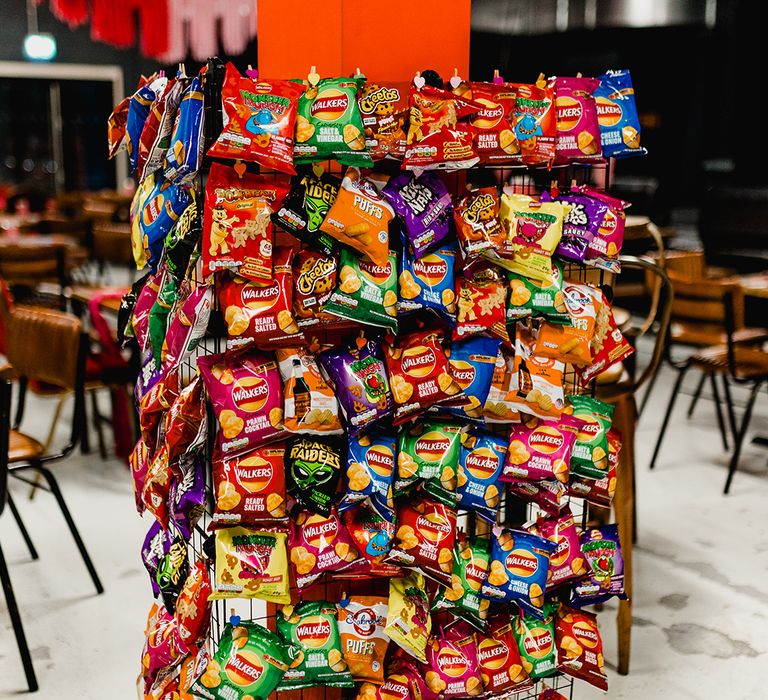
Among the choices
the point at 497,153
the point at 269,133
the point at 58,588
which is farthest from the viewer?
the point at 58,588

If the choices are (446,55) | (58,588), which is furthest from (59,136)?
(446,55)

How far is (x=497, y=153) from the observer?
1.81m

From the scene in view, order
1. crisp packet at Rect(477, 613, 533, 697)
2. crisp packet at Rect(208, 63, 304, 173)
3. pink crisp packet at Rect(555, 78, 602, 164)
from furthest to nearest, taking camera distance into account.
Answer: crisp packet at Rect(477, 613, 533, 697), pink crisp packet at Rect(555, 78, 602, 164), crisp packet at Rect(208, 63, 304, 173)

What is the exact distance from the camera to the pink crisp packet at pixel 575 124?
1866 millimetres

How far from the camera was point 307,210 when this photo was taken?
172 centimetres

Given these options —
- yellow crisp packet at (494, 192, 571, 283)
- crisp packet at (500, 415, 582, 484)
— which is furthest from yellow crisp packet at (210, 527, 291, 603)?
yellow crisp packet at (494, 192, 571, 283)

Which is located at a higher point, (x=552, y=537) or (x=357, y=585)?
(x=552, y=537)

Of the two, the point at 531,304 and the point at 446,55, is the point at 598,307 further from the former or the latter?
the point at 446,55

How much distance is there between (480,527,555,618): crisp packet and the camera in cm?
194

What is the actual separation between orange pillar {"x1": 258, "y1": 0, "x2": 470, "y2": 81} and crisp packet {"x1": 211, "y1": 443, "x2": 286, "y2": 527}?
2.65 feet

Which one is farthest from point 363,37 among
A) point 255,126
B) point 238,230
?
point 238,230

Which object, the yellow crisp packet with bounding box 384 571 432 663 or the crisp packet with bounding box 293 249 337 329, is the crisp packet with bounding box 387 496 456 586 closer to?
the yellow crisp packet with bounding box 384 571 432 663

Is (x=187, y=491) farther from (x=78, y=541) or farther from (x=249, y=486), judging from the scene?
(x=78, y=541)

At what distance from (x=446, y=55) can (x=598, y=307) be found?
65cm
